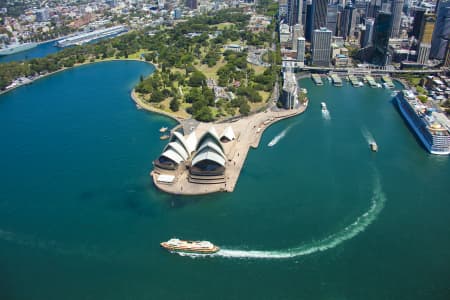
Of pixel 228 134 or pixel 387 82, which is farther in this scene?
pixel 387 82

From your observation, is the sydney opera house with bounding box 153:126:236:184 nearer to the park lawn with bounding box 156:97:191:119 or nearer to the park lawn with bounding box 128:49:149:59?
the park lawn with bounding box 156:97:191:119

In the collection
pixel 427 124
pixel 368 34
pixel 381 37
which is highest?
pixel 381 37

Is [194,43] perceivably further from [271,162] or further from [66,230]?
[66,230]

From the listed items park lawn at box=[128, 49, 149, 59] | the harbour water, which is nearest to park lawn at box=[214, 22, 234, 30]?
park lawn at box=[128, 49, 149, 59]

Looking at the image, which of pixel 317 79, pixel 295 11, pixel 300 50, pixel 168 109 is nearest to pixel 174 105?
pixel 168 109

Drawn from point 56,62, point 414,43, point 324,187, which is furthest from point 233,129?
point 414,43

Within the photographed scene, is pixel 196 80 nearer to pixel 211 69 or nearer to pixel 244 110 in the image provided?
pixel 211 69
